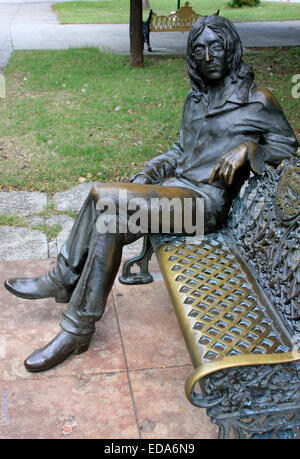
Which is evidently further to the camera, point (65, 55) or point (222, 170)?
point (65, 55)

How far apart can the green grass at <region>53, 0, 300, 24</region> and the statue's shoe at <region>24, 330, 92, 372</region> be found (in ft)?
42.4

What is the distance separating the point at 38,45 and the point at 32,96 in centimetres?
366

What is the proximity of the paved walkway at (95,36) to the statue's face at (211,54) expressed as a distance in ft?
22.7

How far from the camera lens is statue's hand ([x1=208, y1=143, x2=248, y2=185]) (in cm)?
284

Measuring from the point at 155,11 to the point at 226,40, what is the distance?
15621mm

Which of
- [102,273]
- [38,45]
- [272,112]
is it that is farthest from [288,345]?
[38,45]

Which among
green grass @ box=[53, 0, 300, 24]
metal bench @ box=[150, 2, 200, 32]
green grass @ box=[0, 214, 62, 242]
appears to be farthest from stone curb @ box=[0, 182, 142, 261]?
green grass @ box=[53, 0, 300, 24]

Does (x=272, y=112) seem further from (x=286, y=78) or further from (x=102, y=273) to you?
(x=286, y=78)

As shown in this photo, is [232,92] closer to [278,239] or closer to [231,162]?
[231,162]

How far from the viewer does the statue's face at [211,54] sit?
288cm

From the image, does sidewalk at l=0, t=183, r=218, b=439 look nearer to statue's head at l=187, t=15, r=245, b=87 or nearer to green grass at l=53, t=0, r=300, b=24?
statue's head at l=187, t=15, r=245, b=87

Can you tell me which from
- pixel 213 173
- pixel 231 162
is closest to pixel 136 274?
pixel 213 173

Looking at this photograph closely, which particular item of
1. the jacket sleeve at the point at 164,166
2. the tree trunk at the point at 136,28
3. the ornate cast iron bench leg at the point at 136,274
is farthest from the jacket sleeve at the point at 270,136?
the tree trunk at the point at 136,28

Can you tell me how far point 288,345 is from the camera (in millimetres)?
2295
